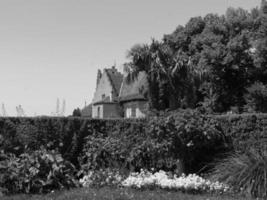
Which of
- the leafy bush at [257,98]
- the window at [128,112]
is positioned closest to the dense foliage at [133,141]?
the leafy bush at [257,98]

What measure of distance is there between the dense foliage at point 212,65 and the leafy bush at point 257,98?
1624mm

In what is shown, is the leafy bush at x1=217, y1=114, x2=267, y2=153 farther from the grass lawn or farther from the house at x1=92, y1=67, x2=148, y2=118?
the house at x1=92, y1=67, x2=148, y2=118

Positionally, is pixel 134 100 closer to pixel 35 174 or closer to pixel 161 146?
pixel 161 146

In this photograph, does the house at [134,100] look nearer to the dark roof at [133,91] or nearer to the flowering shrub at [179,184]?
the dark roof at [133,91]

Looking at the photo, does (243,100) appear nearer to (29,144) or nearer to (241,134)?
(241,134)

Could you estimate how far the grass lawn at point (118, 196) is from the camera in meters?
6.32

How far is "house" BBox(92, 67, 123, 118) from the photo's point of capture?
104ft

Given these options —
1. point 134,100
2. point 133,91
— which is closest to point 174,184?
point 134,100

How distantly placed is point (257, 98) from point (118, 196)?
1587 cm

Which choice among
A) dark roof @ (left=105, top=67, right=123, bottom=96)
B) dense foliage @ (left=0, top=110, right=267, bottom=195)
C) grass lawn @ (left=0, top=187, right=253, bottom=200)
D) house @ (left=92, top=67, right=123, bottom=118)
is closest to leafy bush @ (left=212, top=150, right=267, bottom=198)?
grass lawn @ (left=0, top=187, right=253, bottom=200)

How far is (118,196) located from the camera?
640cm

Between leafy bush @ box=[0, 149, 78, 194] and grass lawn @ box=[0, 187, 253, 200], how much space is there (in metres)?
0.47

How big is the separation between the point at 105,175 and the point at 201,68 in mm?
15096

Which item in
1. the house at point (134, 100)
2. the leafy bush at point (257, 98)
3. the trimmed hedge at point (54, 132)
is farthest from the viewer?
the house at point (134, 100)
